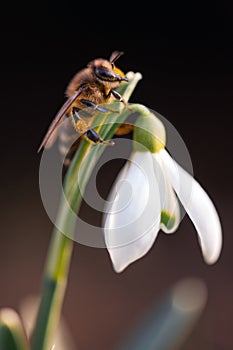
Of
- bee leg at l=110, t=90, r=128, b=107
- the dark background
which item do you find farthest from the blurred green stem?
the dark background

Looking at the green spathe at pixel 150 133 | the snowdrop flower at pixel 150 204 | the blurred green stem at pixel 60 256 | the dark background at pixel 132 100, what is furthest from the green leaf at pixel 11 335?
the dark background at pixel 132 100

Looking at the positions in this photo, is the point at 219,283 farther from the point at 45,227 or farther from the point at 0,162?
the point at 0,162

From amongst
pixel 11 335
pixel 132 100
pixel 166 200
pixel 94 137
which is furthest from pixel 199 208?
pixel 132 100

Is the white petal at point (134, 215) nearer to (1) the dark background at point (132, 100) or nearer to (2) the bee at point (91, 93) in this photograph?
(2) the bee at point (91, 93)

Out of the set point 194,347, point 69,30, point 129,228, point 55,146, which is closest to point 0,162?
point 69,30

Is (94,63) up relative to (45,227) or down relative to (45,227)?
up

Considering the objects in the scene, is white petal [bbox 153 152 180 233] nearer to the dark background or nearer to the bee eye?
the bee eye

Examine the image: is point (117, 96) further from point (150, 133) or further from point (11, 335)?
point (11, 335)
